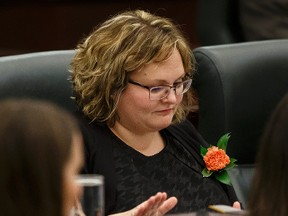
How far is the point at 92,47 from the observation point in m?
2.95

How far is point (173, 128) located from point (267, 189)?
1.33m

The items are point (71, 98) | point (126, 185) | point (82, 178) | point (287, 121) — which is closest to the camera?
point (287, 121)

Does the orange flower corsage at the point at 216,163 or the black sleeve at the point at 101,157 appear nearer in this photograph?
the black sleeve at the point at 101,157

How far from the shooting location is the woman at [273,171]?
69.7 inches

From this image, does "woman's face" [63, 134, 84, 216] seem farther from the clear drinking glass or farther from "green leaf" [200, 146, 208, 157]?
"green leaf" [200, 146, 208, 157]

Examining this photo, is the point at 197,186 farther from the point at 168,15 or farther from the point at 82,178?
the point at 168,15

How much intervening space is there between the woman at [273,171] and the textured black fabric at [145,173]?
1069 millimetres

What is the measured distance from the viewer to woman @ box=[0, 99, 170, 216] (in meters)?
1.62

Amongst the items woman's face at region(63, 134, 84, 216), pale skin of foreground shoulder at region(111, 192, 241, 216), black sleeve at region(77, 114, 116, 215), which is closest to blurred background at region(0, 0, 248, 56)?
black sleeve at region(77, 114, 116, 215)

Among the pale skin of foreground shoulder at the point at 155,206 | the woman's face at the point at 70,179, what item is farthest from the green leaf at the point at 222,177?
the woman's face at the point at 70,179

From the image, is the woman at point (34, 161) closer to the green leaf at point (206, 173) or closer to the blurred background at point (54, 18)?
the green leaf at point (206, 173)

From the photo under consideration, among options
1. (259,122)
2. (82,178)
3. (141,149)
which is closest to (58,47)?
(259,122)

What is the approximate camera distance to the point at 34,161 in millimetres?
1630

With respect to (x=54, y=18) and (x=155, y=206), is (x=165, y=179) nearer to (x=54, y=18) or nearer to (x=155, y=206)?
(x=155, y=206)
